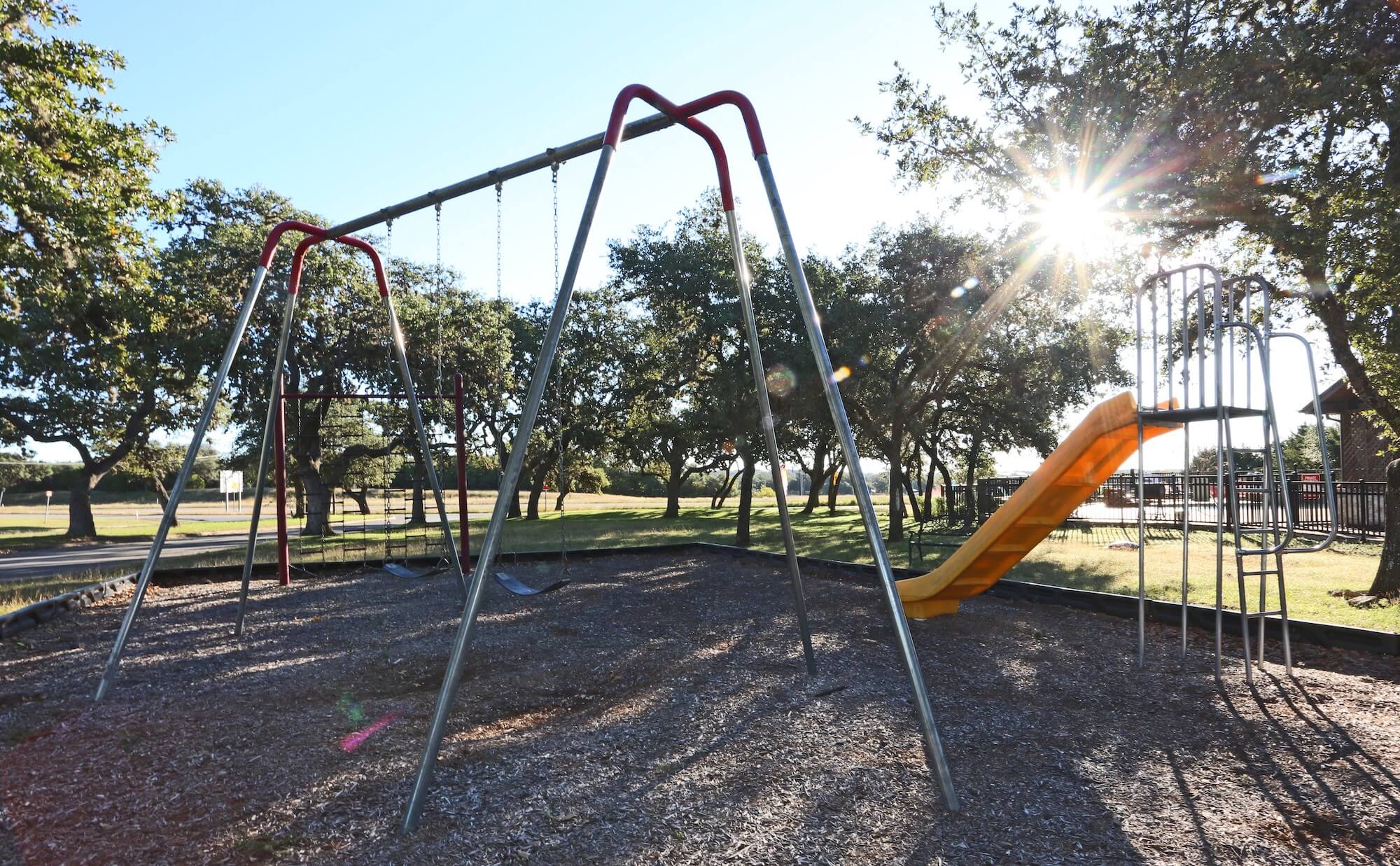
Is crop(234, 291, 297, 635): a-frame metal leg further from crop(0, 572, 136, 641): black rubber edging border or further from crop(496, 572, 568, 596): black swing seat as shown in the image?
crop(496, 572, 568, 596): black swing seat

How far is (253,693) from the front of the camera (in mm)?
5250

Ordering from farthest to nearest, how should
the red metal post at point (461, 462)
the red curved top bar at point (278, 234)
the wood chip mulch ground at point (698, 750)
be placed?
the red metal post at point (461, 462) < the red curved top bar at point (278, 234) < the wood chip mulch ground at point (698, 750)

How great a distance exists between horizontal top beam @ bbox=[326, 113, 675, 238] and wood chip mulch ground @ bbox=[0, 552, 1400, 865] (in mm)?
3624

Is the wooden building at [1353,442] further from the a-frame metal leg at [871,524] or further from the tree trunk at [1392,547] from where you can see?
the a-frame metal leg at [871,524]

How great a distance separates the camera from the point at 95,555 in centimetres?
1725

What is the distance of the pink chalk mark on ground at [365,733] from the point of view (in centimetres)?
412

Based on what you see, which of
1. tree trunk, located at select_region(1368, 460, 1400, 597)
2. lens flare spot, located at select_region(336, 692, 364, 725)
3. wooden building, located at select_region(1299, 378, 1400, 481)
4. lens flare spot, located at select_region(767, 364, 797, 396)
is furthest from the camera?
wooden building, located at select_region(1299, 378, 1400, 481)

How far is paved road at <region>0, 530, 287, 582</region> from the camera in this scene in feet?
45.1

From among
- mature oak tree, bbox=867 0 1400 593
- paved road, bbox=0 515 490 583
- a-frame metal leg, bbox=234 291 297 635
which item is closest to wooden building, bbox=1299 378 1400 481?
mature oak tree, bbox=867 0 1400 593

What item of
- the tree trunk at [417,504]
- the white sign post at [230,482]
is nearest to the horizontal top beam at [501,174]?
the tree trunk at [417,504]

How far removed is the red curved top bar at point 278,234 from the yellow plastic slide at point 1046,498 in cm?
640

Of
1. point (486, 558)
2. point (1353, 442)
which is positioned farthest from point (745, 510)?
point (1353, 442)

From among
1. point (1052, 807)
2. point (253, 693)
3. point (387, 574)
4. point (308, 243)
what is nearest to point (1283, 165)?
point (1052, 807)

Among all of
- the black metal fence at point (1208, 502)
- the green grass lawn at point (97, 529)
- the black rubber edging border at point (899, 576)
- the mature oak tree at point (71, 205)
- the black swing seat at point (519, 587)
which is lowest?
the green grass lawn at point (97, 529)
